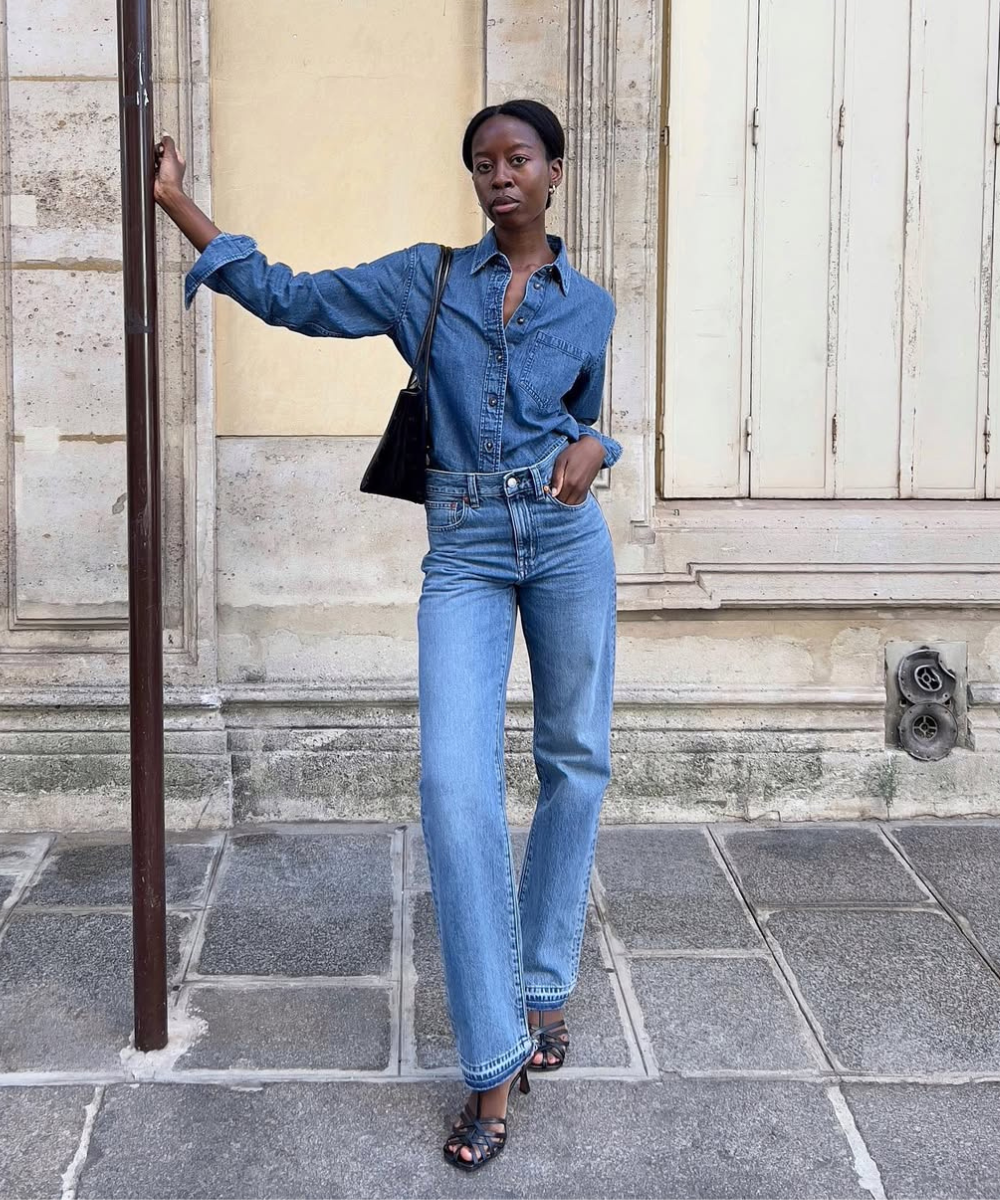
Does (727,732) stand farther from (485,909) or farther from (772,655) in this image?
(485,909)

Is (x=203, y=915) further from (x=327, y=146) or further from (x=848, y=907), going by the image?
(x=327, y=146)

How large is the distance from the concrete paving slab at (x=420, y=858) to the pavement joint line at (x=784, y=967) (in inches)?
24.8

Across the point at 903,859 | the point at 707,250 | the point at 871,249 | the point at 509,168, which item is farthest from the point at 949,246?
the point at 509,168

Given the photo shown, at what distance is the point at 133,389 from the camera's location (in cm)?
288

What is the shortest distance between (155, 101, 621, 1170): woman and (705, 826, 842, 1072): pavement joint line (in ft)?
2.27

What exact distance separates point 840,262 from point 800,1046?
2.80 metres

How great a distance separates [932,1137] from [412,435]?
171 cm

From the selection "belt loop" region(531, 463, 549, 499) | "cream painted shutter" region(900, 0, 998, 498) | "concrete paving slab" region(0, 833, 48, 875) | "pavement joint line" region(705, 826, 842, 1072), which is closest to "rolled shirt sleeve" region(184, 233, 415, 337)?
"belt loop" region(531, 463, 549, 499)

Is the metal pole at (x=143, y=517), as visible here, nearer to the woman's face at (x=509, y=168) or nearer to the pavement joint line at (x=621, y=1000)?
the woman's face at (x=509, y=168)

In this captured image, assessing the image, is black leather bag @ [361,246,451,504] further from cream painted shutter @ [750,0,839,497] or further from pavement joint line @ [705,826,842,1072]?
cream painted shutter @ [750,0,839,497]

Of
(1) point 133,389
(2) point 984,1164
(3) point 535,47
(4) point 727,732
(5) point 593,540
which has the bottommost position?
(2) point 984,1164

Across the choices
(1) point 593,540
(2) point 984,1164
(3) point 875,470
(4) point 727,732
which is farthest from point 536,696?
(3) point 875,470

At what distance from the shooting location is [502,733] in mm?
2732

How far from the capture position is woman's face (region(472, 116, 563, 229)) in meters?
2.72
